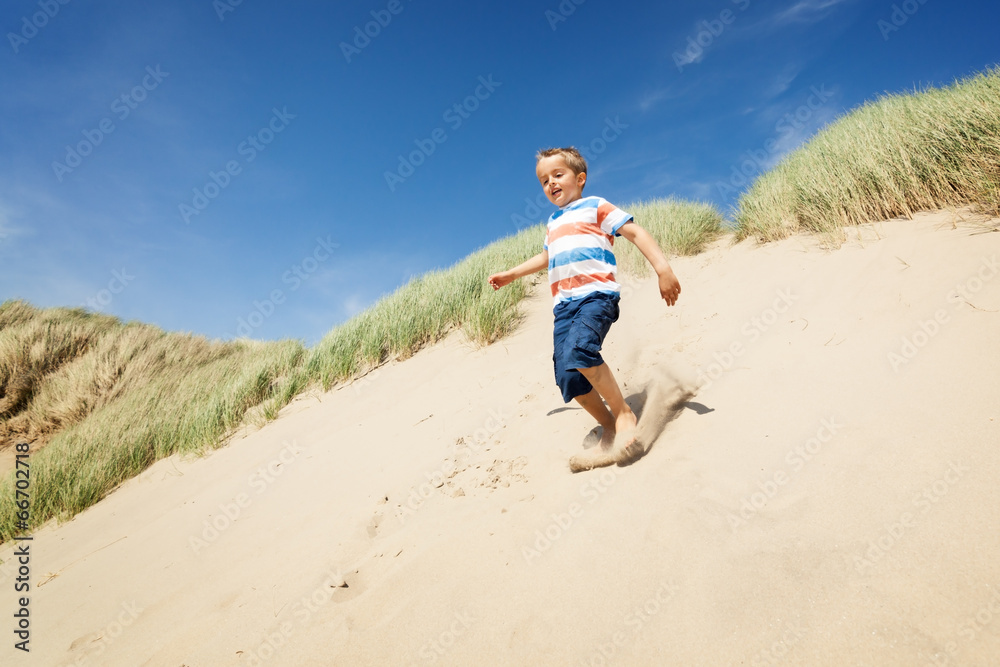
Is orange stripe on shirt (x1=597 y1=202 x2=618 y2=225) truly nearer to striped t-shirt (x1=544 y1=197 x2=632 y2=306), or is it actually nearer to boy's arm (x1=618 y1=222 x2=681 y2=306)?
striped t-shirt (x1=544 y1=197 x2=632 y2=306)

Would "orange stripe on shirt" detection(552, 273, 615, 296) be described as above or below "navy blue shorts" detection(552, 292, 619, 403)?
above

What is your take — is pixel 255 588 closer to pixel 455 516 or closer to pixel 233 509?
pixel 455 516

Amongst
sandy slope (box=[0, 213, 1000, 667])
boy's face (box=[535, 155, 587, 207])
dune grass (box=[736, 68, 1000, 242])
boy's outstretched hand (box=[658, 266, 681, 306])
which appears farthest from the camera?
dune grass (box=[736, 68, 1000, 242])

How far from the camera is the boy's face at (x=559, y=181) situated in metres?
2.54

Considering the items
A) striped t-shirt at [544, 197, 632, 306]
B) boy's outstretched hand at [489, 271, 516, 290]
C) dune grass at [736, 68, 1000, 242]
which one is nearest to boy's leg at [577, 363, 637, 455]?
striped t-shirt at [544, 197, 632, 306]

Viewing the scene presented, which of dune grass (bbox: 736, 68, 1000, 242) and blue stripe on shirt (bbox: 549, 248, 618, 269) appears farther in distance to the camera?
dune grass (bbox: 736, 68, 1000, 242)

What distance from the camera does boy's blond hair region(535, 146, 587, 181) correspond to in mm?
2582

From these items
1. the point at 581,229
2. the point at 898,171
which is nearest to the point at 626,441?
the point at 581,229

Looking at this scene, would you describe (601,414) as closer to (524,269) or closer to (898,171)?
(524,269)

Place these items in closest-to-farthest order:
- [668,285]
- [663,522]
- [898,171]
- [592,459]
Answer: [663,522] → [668,285] → [592,459] → [898,171]

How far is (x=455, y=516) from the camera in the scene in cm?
227

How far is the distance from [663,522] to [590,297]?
1043mm

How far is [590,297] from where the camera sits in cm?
224

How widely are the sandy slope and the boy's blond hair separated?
134 centimetres
